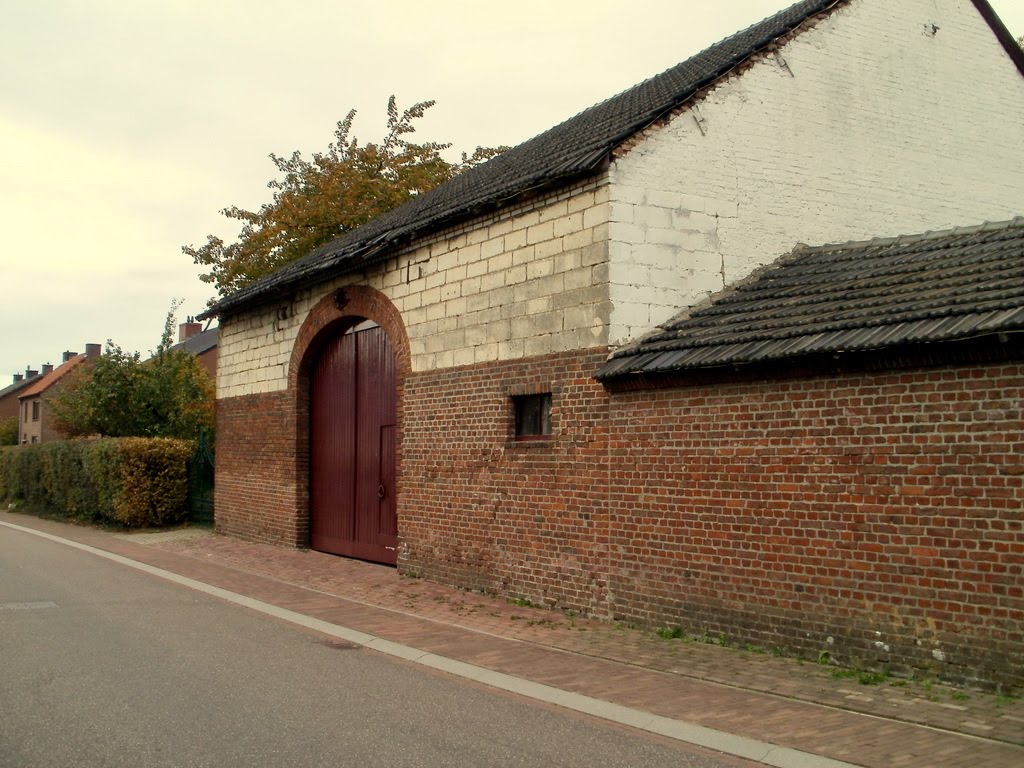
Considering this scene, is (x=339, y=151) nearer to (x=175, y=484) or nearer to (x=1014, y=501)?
(x=175, y=484)

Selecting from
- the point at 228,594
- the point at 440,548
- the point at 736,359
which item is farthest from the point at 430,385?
the point at 736,359

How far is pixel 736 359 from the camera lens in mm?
8211

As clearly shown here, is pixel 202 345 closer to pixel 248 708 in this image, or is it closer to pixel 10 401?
pixel 10 401

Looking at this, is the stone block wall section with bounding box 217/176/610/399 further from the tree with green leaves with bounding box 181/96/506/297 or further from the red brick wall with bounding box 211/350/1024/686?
the tree with green leaves with bounding box 181/96/506/297

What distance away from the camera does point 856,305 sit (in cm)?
819

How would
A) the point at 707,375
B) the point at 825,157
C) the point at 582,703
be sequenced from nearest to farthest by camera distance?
the point at 582,703, the point at 707,375, the point at 825,157

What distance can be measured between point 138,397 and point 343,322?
1227cm

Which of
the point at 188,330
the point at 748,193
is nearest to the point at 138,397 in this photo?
the point at 748,193

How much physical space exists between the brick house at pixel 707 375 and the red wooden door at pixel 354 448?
6 cm

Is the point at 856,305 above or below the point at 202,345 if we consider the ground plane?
below

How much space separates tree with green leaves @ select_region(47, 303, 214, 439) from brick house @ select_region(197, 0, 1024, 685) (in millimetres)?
10396

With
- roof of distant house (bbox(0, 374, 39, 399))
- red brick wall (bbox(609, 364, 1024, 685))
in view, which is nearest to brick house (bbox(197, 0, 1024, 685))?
Answer: red brick wall (bbox(609, 364, 1024, 685))

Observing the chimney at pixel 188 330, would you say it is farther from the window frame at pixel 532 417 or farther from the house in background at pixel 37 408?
the window frame at pixel 532 417

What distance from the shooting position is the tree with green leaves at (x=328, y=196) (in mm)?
26922
